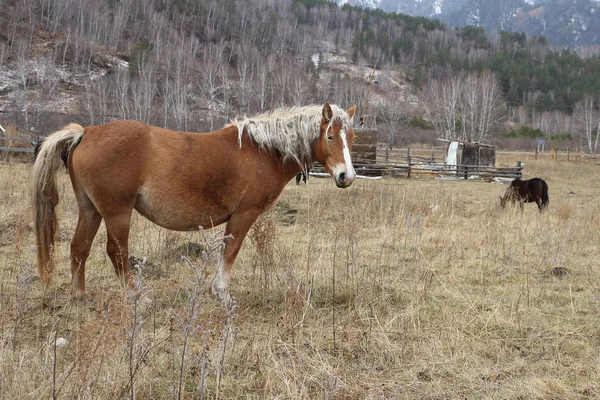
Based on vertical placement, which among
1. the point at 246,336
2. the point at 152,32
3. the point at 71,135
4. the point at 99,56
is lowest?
the point at 246,336

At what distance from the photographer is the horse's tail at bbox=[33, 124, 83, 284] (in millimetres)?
4051

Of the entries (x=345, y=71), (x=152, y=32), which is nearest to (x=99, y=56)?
(x=152, y=32)

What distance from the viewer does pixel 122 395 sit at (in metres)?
2.37

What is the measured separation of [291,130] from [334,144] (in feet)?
1.52

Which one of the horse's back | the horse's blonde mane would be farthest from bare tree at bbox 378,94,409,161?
the horse's back

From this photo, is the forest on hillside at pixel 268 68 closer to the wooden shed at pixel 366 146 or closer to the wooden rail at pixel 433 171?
the wooden shed at pixel 366 146

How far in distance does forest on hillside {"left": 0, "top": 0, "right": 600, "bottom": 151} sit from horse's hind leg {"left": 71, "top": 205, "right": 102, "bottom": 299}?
26.0m

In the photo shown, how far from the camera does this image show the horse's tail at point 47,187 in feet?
13.3

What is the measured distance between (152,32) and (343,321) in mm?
80076

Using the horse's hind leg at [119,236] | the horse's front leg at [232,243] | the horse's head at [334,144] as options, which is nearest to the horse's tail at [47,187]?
the horse's hind leg at [119,236]

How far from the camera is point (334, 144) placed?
4.52 meters

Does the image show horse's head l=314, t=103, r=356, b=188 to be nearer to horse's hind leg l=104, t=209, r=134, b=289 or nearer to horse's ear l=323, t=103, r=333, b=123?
horse's ear l=323, t=103, r=333, b=123

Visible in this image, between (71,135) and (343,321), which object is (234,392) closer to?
(343,321)

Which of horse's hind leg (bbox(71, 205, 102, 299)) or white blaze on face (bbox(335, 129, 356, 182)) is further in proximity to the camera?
white blaze on face (bbox(335, 129, 356, 182))
